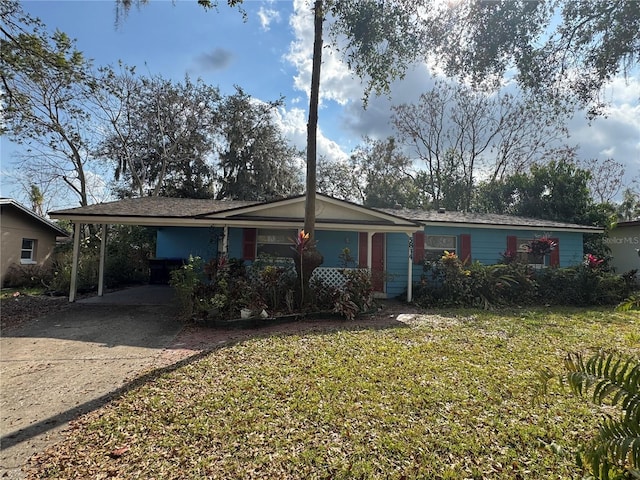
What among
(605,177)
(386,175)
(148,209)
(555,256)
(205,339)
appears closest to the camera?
(205,339)

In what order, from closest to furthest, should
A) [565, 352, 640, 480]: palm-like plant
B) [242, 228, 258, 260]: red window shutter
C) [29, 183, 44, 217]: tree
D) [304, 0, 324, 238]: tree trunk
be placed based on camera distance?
[565, 352, 640, 480]: palm-like plant, [304, 0, 324, 238]: tree trunk, [242, 228, 258, 260]: red window shutter, [29, 183, 44, 217]: tree

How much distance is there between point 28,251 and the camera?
14719 millimetres

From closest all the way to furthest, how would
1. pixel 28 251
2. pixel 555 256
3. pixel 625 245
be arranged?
pixel 555 256
pixel 28 251
pixel 625 245

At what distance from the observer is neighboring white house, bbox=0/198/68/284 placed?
13336 millimetres

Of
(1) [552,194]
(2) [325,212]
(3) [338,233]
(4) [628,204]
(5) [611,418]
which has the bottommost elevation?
(5) [611,418]

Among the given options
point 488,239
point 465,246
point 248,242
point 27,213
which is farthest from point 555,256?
point 27,213

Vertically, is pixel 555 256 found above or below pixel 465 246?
below

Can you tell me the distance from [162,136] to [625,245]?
88.3 ft

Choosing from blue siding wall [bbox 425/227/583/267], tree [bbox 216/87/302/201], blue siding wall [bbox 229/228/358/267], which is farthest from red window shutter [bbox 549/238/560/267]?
tree [bbox 216/87/302/201]

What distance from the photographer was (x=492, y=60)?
5.12 metres

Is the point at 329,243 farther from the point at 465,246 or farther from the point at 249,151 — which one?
the point at 249,151

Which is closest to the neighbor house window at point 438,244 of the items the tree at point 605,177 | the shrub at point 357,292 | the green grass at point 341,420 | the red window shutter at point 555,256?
the red window shutter at point 555,256

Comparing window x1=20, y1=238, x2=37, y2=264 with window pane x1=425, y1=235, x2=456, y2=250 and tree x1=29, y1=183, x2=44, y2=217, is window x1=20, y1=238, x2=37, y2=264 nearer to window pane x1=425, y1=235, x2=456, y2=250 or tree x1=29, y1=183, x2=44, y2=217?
tree x1=29, y1=183, x2=44, y2=217

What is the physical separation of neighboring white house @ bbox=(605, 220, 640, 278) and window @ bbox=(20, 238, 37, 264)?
26.9m
